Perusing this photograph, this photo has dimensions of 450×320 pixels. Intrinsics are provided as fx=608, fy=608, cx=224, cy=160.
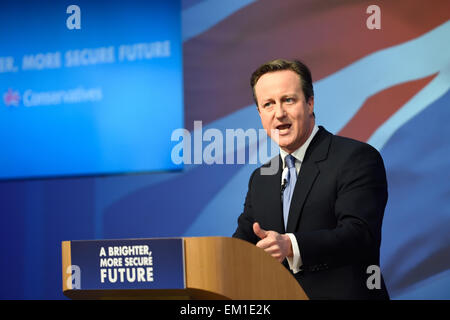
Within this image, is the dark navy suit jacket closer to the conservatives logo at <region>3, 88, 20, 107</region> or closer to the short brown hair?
the short brown hair

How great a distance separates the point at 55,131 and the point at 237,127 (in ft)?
4.85

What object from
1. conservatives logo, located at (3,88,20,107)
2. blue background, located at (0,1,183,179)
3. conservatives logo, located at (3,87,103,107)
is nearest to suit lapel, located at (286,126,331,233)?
blue background, located at (0,1,183,179)

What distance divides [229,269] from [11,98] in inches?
148

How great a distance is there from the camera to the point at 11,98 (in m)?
4.88

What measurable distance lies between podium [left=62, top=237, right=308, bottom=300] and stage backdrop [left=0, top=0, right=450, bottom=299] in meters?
2.41

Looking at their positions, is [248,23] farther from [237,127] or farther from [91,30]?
[91,30]

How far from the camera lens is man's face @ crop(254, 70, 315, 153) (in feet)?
8.55

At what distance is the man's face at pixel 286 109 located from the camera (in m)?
2.61

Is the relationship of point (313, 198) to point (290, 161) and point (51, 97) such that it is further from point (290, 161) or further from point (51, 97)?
point (51, 97)

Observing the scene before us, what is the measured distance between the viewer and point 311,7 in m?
4.23

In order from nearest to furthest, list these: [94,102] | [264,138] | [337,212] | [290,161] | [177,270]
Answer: [177,270]
[337,212]
[290,161]
[264,138]
[94,102]
